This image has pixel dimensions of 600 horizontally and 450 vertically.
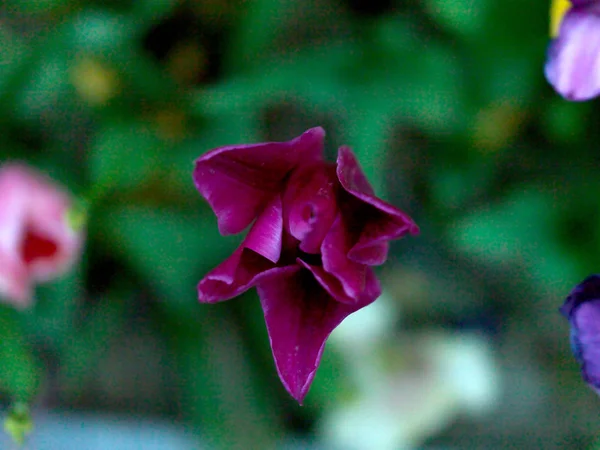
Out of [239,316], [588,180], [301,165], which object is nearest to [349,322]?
[239,316]

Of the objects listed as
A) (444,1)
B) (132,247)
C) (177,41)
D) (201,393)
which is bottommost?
(201,393)

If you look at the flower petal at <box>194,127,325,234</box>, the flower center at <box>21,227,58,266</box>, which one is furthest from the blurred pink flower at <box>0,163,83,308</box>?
the flower petal at <box>194,127,325,234</box>

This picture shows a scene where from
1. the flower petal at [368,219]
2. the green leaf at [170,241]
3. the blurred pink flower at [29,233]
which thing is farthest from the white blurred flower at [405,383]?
the flower petal at [368,219]

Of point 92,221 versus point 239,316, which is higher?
point 92,221

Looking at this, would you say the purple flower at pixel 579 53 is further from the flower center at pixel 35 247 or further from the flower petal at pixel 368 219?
the flower center at pixel 35 247

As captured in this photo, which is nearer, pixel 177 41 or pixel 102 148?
pixel 102 148

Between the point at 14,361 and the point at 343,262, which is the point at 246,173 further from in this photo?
the point at 14,361

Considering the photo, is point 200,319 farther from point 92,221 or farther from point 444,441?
point 444,441
